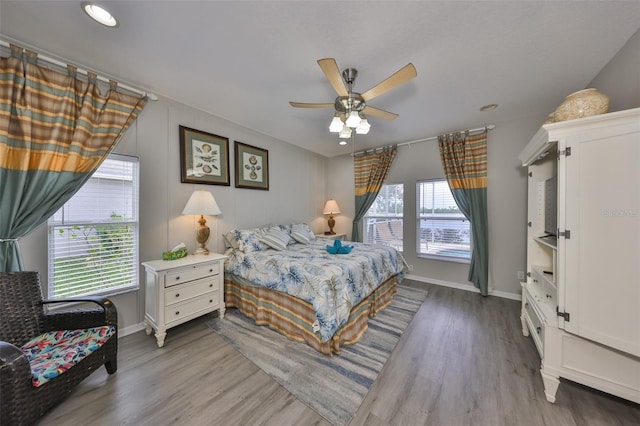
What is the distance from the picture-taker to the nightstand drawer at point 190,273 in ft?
7.18

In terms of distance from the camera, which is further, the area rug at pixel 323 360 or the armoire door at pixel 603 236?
the area rug at pixel 323 360

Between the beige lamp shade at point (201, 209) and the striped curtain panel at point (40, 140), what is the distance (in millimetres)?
849

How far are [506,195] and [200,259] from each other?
4.30 meters

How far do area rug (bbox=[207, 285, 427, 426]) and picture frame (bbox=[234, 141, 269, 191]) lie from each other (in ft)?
6.34

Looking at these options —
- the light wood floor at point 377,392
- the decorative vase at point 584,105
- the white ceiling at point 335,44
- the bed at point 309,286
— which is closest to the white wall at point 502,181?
the white ceiling at point 335,44

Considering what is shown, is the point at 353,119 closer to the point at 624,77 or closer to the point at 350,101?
the point at 350,101

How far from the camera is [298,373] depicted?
1.81 metres

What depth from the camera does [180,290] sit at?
2.26 meters

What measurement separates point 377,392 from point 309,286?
37.8 inches

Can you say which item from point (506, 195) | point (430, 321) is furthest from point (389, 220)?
point (430, 321)

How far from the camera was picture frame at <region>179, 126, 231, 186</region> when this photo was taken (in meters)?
2.77

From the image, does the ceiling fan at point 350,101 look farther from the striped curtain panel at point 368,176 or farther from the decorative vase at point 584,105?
the striped curtain panel at point 368,176

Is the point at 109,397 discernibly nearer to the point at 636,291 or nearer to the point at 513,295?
the point at 636,291

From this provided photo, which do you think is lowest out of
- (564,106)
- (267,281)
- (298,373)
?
(298,373)
